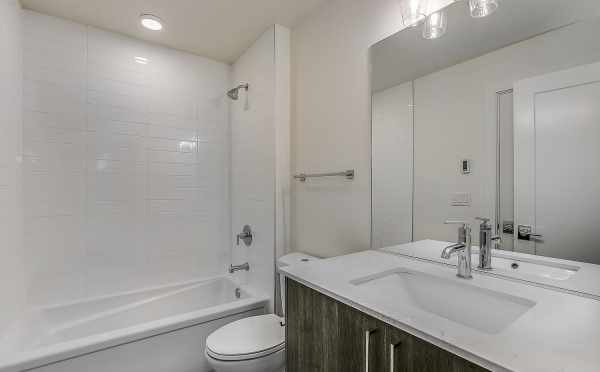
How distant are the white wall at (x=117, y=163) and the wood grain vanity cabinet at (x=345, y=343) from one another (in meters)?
1.66

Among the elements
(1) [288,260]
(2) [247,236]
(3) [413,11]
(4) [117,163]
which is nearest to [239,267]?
(2) [247,236]

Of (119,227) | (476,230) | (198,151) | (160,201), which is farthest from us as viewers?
(198,151)

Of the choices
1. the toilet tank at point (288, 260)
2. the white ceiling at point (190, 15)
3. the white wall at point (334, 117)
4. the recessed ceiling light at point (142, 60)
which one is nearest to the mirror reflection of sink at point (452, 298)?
the white wall at point (334, 117)

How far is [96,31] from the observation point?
2123 mm

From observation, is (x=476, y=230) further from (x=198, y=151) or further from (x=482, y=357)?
(x=198, y=151)

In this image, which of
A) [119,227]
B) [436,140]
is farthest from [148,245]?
[436,140]

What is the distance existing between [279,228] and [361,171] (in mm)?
768

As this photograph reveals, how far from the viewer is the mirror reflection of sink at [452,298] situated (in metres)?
0.86

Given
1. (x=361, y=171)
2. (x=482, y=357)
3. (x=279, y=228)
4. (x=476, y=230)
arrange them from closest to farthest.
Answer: (x=482, y=357), (x=476, y=230), (x=361, y=171), (x=279, y=228)

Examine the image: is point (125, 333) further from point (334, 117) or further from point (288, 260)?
point (334, 117)

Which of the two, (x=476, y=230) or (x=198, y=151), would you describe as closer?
(x=476, y=230)

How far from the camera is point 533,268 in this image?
3.26ft

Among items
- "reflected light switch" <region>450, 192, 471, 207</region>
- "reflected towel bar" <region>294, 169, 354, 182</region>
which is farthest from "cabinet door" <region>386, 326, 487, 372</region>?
"reflected towel bar" <region>294, 169, 354, 182</region>

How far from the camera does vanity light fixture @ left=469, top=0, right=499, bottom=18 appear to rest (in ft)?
3.63
